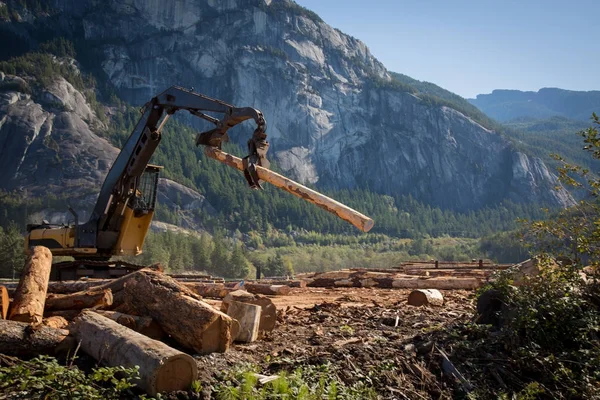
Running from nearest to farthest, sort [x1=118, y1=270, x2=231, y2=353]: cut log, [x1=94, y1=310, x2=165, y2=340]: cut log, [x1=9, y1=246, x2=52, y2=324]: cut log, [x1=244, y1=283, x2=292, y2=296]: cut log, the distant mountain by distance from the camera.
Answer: [x1=118, y1=270, x2=231, y2=353]: cut log, [x1=94, y1=310, x2=165, y2=340]: cut log, [x1=9, y1=246, x2=52, y2=324]: cut log, [x1=244, y1=283, x2=292, y2=296]: cut log, the distant mountain

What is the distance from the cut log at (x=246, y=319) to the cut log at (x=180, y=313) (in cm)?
60

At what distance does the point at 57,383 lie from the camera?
547cm

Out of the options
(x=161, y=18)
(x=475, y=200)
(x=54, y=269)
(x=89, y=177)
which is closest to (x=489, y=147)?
(x=475, y=200)

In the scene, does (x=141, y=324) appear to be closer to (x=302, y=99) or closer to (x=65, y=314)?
(x=65, y=314)

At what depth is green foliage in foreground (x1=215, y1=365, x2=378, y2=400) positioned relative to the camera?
5926mm

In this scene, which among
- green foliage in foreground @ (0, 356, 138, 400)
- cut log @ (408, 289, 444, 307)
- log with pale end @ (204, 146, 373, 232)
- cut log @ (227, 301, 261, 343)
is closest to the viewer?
green foliage in foreground @ (0, 356, 138, 400)

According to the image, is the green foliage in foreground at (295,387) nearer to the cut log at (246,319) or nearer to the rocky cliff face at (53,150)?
the cut log at (246,319)

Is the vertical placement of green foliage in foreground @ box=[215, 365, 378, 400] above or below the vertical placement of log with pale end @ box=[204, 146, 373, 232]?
below

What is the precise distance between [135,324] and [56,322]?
4.51 feet

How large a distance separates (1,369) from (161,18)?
192846mm

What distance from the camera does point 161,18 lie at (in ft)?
607

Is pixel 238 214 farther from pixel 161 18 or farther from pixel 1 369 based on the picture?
pixel 1 369

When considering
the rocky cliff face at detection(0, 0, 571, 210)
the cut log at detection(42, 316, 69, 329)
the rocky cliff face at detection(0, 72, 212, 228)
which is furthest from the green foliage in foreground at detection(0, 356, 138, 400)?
the rocky cliff face at detection(0, 0, 571, 210)

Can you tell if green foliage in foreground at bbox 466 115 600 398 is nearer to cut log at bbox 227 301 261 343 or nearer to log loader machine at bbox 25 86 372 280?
cut log at bbox 227 301 261 343
